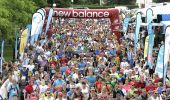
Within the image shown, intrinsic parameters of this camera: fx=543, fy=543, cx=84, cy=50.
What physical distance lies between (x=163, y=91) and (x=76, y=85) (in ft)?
8.94

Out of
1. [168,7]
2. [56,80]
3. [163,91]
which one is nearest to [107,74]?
[56,80]

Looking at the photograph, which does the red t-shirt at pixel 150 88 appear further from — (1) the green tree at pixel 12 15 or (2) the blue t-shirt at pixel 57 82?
(1) the green tree at pixel 12 15

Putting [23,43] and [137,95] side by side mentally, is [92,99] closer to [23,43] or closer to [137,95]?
[137,95]

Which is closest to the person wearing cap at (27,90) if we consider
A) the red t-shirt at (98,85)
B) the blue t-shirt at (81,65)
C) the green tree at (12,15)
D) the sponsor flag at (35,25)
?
the red t-shirt at (98,85)

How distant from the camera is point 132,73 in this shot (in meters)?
18.8

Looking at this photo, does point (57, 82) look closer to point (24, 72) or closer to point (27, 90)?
point (27, 90)

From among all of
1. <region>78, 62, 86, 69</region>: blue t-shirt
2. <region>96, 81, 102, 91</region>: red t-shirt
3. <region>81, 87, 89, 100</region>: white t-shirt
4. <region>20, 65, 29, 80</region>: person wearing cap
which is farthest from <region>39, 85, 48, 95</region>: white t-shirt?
<region>78, 62, 86, 69</region>: blue t-shirt

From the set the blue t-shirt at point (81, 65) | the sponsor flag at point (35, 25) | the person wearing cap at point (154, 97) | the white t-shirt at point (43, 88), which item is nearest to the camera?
the person wearing cap at point (154, 97)

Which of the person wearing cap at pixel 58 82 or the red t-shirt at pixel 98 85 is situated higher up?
the person wearing cap at pixel 58 82

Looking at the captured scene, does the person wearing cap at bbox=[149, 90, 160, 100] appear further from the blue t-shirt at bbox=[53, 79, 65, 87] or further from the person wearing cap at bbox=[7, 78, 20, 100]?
the person wearing cap at bbox=[7, 78, 20, 100]

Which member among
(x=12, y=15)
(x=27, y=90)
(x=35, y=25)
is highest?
(x=35, y=25)

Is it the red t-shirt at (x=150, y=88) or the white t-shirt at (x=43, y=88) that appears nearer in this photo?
the red t-shirt at (x=150, y=88)

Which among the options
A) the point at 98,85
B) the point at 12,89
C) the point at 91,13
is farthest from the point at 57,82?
the point at 91,13

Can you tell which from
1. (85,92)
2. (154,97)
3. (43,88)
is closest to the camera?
(154,97)
